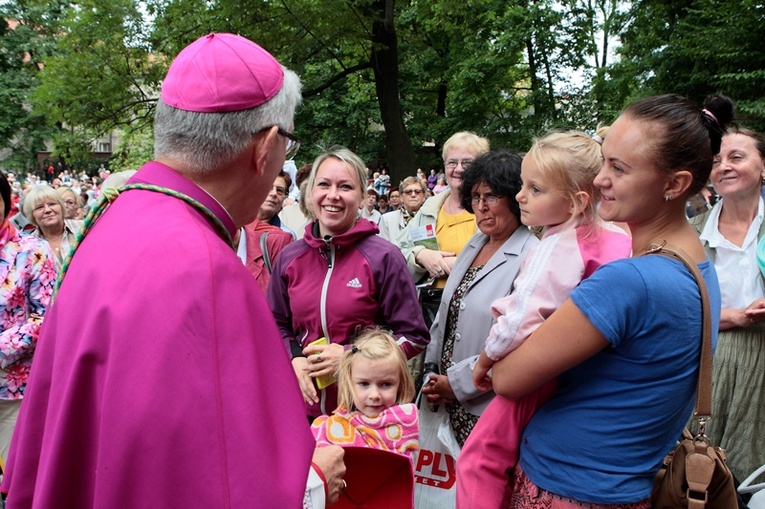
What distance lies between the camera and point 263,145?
1.48 metres

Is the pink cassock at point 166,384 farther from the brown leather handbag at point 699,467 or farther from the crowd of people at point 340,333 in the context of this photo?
the brown leather handbag at point 699,467

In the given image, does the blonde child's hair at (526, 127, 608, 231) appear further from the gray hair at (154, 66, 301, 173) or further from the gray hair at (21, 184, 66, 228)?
the gray hair at (21, 184, 66, 228)

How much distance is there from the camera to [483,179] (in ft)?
10.3

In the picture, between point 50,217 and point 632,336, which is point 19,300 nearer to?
point 50,217

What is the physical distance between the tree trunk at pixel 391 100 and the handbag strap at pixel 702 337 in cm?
1357

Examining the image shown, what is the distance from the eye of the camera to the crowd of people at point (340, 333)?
1146 mm

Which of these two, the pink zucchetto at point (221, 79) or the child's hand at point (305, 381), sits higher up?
the pink zucchetto at point (221, 79)

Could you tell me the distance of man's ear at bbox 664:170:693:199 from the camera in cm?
169

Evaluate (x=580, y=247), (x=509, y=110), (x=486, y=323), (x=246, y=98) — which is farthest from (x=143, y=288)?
(x=509, y=110)

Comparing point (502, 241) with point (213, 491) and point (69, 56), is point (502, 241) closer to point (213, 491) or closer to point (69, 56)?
point (213, 491)

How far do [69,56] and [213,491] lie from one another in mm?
15638

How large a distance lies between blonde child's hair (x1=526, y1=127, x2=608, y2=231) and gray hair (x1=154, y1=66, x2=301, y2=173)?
112 cm

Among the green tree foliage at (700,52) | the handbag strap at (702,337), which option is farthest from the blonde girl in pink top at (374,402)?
the green tree foliage at (700,52)

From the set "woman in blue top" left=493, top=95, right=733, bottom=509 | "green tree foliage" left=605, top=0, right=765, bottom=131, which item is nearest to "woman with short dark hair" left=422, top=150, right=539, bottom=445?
"woman in blue top" left=493, top=95, right=733, bottom=509
